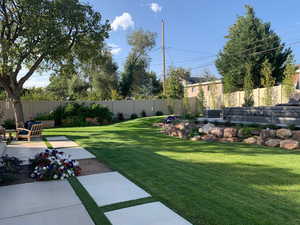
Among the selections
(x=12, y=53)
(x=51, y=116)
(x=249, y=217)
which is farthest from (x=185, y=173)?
(x=51, y=116)

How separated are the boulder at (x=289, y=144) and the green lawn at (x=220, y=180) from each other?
1.25 ft

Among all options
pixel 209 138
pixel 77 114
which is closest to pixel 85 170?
pixel 209 138

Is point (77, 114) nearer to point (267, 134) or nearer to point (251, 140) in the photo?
point (251, 140)

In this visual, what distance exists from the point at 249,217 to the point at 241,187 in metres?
0.89

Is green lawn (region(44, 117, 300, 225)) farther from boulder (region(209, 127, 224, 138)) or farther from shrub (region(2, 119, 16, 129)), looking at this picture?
shrub (region(2, 119, 16, 129))

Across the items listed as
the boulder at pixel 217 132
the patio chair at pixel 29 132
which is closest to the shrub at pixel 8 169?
the patio chair at pixel 29 132

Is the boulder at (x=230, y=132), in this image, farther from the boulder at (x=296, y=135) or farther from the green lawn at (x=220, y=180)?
the boulder at (x=296, y=135)

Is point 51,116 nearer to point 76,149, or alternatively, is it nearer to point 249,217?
point 76,149

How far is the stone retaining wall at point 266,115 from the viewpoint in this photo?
21.0ft

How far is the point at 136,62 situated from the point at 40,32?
17.9 metres

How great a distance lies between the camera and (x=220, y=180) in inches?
134

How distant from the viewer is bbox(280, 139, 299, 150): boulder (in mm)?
5484

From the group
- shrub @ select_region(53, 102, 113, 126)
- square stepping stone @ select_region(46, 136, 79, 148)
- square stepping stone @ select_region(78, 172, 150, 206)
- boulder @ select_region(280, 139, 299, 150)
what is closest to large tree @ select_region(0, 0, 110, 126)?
square stepping stone @ select_region(46, 136, 79, 148)

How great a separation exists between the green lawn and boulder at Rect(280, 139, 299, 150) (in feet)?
1.25
